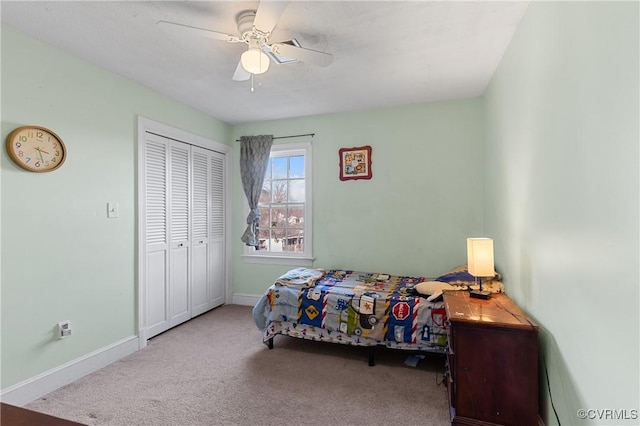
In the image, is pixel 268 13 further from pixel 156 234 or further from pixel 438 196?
pixel 438 196

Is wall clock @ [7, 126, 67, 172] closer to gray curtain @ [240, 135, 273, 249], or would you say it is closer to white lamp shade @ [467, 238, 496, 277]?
gray curtain @ [240, 135, 273, 249]

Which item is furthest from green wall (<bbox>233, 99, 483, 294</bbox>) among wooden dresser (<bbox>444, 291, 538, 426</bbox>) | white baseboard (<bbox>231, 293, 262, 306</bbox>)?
wooden dresser (<bbox>444, 291, 538, 426</bbox>)

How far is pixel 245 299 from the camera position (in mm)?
4348

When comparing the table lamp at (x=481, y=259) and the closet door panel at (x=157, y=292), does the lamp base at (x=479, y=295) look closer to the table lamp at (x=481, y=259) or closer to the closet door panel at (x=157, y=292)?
the table lamp at (x=481, y=259)

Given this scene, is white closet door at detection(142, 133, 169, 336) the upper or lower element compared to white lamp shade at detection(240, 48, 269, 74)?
lower

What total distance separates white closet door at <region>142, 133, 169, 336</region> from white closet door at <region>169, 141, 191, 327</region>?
79 millimetres

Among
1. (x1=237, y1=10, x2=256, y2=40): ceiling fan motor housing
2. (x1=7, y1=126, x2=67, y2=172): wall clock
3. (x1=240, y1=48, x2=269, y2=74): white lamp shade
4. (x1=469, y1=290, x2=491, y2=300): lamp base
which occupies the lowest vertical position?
(x1=469, y1=290, x2=491, y2=300): lamp base

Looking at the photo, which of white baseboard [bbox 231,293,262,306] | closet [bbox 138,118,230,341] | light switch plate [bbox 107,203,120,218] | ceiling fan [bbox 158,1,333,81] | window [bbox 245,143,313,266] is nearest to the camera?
ceiling fan [bbox 158,1,333,81]

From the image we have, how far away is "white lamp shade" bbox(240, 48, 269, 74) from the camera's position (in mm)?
1893

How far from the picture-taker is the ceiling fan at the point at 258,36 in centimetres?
167

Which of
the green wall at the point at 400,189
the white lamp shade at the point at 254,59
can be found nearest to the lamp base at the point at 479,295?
the green wall at the point at 400,189

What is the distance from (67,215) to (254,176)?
2.12 m

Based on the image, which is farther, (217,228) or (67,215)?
(217,228)

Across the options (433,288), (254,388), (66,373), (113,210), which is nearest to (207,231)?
(113,210)
